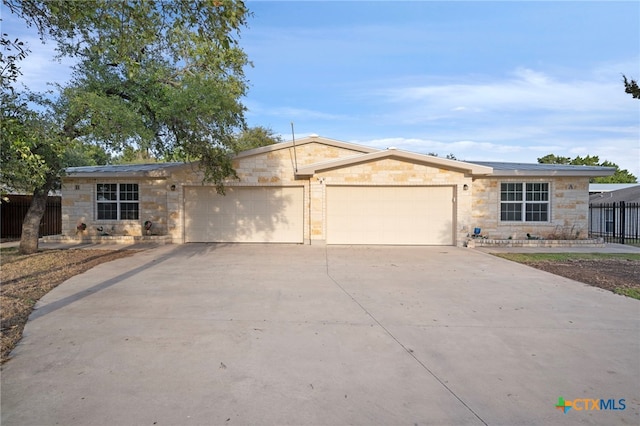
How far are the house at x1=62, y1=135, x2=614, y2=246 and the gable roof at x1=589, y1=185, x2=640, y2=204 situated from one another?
398 inches

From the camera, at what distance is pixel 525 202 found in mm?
16406

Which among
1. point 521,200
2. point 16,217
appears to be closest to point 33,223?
point 16,217

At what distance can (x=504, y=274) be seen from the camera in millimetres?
9594

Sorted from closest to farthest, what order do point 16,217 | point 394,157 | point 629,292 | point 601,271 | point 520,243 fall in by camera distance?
1. point 629,292
2. point 601,271
3. point 394,157
4. point 520,243
5. point 16,217

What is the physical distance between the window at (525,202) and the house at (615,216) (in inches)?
198

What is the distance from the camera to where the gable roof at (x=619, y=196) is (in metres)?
23.5

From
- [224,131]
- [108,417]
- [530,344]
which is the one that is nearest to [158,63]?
[224,131]

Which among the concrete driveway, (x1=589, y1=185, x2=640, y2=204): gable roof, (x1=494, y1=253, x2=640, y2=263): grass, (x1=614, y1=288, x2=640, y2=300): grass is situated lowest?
the concrete driveway

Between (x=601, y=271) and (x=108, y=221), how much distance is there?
671 inches

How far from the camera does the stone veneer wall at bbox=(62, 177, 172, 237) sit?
54.0 feet

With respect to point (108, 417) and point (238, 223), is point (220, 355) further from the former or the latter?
point (238, 223)

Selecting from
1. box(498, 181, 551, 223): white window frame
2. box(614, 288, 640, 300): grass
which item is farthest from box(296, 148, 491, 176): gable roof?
box(614, 288, 640, 300): grass

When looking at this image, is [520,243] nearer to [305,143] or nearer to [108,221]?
[305,143]

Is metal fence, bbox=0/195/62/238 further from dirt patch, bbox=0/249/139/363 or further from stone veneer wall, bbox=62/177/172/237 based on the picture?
dirt patch, bbox=0/249/139/363
